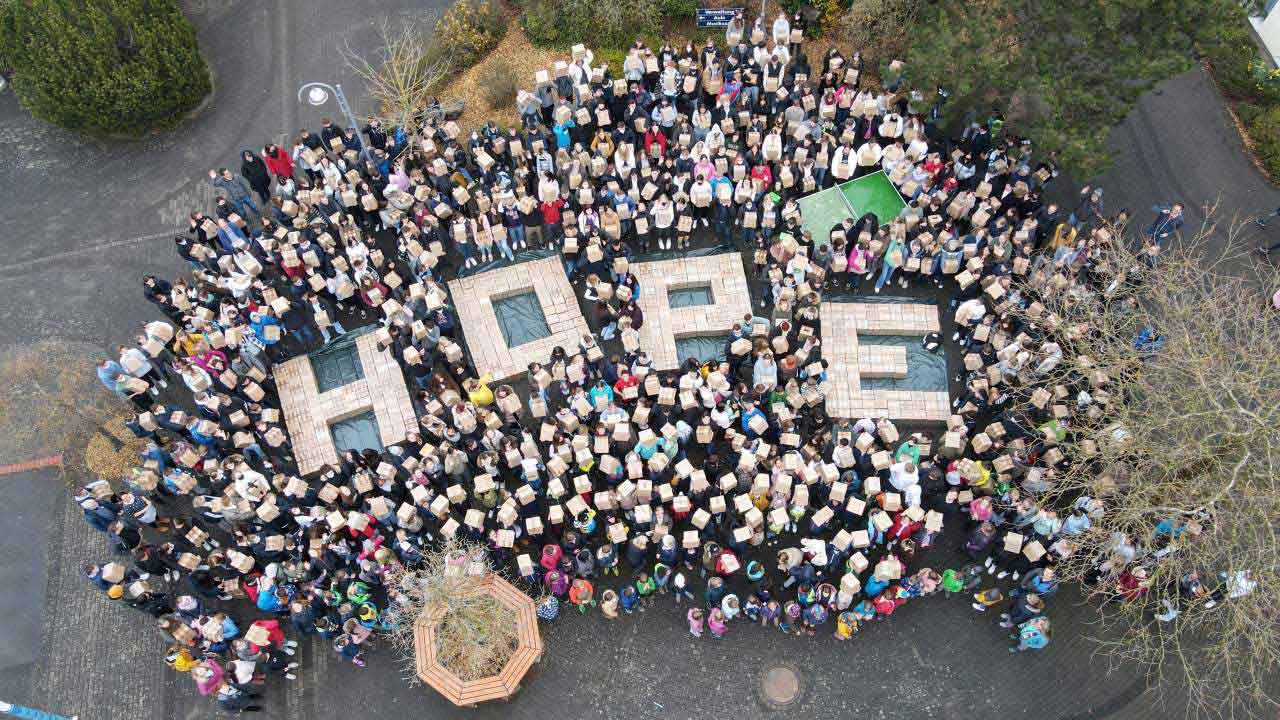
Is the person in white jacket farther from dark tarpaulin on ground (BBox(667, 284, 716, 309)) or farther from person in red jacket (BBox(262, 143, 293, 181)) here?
person in red jacket (BBox(262, 143, 293, 181))

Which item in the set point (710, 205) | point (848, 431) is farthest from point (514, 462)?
point (710, 205)

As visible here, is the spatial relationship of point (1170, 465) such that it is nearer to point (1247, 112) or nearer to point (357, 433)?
point (1247, 112)

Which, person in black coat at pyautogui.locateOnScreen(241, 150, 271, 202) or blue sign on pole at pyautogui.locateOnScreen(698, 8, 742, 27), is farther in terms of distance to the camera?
blue sign on pole at pyautogui.locateOnScreen(698, 8, 742, 27)

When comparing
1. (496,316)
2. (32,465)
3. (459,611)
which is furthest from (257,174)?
(459,611)

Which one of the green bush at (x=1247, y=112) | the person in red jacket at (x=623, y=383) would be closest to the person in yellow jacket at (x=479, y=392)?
the person in red jacket at (x=623, y=383)

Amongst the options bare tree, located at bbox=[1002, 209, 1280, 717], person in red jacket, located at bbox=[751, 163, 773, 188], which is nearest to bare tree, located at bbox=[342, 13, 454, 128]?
person in red jacket, located at bbox=[751, 163, 773, 188]

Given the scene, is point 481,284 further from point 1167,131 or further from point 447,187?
point 1167,131
